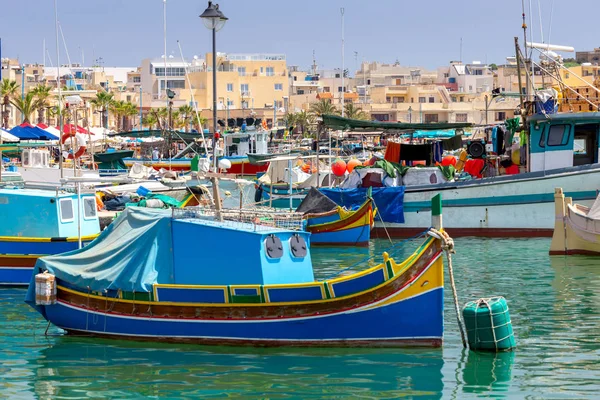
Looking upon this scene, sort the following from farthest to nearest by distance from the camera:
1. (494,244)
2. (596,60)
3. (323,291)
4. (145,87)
Result: (596,60) < (145,87) < (494,244) < (323,291)

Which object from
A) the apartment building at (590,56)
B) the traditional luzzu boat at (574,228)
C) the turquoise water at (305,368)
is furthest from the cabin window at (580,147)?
the apartment building at (590,56)

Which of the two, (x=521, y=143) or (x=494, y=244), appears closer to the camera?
(x=494, y=244)

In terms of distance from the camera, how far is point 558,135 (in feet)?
109

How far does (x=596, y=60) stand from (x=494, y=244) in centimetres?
13613

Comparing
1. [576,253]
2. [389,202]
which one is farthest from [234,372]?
[389,202]

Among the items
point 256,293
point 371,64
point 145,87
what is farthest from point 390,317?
point 371,64

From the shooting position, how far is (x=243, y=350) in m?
17.3

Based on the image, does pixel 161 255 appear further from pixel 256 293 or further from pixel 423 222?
pixel 423 222

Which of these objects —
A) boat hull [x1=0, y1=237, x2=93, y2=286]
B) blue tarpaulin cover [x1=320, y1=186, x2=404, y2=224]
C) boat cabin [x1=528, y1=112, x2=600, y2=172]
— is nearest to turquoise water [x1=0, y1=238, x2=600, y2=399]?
boat hull [x1=0, y1=237, x2=93, y2=286]

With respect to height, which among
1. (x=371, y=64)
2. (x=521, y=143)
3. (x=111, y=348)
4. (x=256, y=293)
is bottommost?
(x=111, y=348)

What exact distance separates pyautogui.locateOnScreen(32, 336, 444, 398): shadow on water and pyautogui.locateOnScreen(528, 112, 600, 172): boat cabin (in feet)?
59.5

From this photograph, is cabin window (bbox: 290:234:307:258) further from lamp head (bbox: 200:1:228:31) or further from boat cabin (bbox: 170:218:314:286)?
lamp head (bbox: 200:1:228:31)

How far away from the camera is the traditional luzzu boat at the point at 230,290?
655 inches

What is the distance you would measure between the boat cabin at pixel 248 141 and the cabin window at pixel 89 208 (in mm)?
40508
